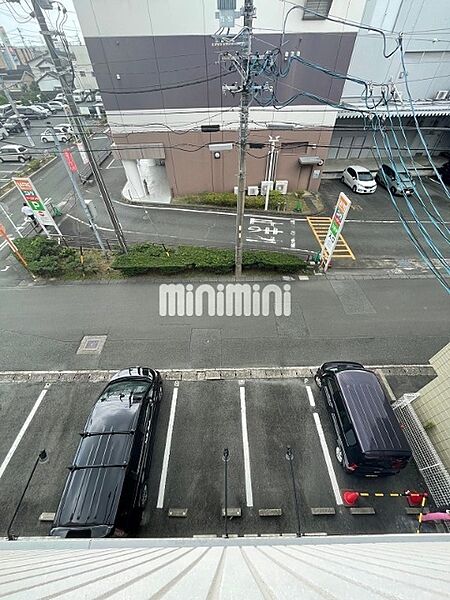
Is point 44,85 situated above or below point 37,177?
above

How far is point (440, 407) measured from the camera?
6.72 m

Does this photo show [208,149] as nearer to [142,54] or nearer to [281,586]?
[142,54]

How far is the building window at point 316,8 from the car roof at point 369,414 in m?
14.3

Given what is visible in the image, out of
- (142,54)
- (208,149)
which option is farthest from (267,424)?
(142,54)

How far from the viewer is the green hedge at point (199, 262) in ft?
38.6

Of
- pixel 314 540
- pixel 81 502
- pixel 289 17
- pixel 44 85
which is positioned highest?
pixel 44 85

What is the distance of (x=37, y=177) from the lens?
20344 millimetres

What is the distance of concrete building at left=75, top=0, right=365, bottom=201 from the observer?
477 inches

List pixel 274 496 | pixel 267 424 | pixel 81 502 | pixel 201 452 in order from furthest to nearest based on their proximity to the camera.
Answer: pixel 267 424 → pixel 201 452 → pixel 274 496 → pixel 81 502

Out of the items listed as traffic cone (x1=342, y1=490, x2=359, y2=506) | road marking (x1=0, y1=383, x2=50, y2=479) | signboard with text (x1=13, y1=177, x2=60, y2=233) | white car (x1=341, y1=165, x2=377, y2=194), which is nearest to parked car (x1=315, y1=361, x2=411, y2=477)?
traffic cone (x1=342, y1=490, x2=359, y2=506)

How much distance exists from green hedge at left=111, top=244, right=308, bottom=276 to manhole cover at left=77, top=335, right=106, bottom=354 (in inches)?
126

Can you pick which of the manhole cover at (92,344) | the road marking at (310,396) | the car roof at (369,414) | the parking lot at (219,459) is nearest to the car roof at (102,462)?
the parking lot at (219,459)

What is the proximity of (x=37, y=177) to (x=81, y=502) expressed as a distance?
2230 centimetres

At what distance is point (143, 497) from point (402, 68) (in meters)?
24.3
